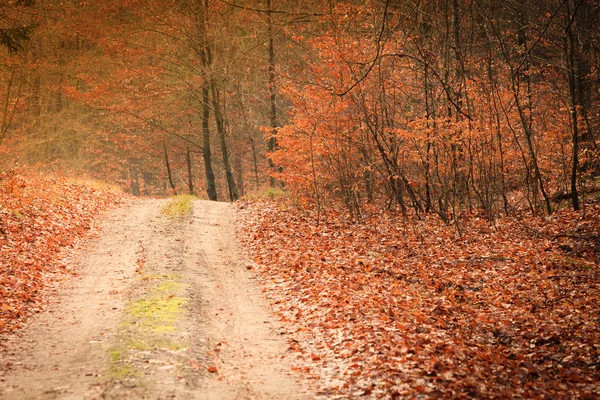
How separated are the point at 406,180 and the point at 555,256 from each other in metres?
4.54

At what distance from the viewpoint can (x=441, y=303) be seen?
827 cm

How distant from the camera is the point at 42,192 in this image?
15.5m

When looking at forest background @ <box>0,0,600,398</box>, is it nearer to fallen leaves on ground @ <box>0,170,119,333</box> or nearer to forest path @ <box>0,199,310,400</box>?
fallen leaves on ground @ <box>0,170,119,333</box>

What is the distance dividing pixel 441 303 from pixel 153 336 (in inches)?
184

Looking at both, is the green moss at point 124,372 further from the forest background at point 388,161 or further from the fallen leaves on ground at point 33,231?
the fallen leaves on ground at point 33,231

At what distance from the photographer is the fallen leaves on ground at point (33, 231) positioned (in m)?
8.74

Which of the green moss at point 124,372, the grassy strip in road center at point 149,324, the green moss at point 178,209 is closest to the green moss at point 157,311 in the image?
the grassy strip in road center at point 149,324

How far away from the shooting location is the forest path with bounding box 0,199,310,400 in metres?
5.62

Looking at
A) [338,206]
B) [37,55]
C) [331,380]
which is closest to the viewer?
[331,380]

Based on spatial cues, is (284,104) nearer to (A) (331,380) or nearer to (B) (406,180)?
(B) (406,180)

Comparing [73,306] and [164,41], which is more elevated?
[164,41]

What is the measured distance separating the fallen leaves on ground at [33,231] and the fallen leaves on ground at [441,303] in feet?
14.6

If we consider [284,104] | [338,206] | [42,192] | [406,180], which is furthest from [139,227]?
[284,104]

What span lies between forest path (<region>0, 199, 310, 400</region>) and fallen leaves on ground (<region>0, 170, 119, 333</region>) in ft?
1.48
